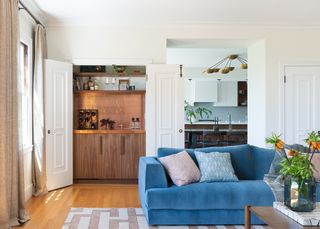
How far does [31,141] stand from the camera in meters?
6.04

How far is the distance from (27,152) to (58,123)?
33.8 inches

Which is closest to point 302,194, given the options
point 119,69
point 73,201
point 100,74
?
point 73,201

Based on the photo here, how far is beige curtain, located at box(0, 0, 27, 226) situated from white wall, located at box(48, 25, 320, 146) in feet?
7.65

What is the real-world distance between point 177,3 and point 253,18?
61.1 inches

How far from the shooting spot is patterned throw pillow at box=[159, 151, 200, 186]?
14.8 ft

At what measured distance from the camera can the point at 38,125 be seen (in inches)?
239

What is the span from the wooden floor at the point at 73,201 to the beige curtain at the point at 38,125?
0.24 metres

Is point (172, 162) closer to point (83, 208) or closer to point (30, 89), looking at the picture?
point (83, 208)

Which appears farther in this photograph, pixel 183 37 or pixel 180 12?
pixel 183 37

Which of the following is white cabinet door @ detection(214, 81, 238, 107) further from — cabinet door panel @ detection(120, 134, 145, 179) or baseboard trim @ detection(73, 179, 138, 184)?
baseboard trim @ detection(73, 179, 138, 184)

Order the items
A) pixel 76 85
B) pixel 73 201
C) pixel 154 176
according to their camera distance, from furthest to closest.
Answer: pixel 76 85, pixel 73 201, pixel 154 176

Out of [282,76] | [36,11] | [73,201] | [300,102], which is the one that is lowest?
[73,201]

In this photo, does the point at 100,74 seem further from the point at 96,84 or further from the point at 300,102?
the point at 300,102

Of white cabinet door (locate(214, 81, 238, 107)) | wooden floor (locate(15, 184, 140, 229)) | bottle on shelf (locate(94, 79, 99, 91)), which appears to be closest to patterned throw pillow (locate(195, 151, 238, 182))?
Answer: wooden floor (locate(15, 184, 140, 229))
